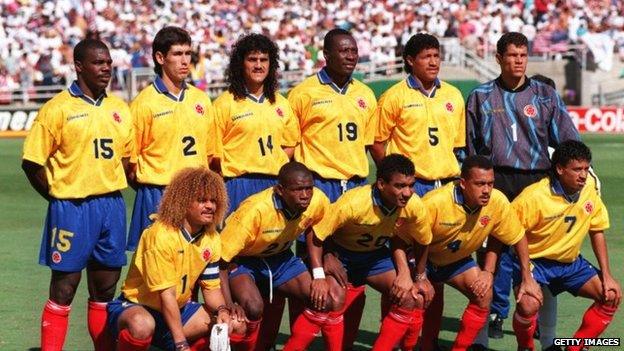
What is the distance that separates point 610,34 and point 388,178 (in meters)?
26.4

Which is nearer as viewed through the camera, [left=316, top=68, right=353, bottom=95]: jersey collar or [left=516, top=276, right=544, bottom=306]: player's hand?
[left=516, top=276, right=544, bottom=306]: player's hand

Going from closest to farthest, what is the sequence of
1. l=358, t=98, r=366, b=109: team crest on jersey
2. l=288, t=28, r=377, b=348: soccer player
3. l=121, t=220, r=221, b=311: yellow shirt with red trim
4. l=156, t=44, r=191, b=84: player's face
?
l=121, t=220, r=221, b=311: yellow shirt with red trim → l=156, t=44, r=191, b=84: player's face → l=288, t=28, r=377, b=348: soccer player → l=358, t=98, r=366, b=109: team crest on jersey

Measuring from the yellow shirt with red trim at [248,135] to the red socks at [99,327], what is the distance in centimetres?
157

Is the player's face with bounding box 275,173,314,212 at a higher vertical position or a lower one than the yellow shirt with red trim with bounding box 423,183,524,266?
higher

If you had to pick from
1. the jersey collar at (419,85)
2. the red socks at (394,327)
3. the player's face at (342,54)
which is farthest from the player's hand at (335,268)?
the jersey collar at (419,85)

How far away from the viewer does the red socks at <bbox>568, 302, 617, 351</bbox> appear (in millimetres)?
9305

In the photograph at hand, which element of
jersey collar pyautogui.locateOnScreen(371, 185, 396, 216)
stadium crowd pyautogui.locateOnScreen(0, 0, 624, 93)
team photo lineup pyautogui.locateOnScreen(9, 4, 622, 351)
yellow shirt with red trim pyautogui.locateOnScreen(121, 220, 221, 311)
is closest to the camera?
yellow shirt with red trim pyautogui.locateOnScreen(121, 220, 221, 311)

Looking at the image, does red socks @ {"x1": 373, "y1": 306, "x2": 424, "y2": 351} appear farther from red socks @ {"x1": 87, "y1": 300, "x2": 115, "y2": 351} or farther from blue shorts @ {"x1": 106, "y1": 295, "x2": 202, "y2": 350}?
red socks @ {"x1": 87, "y1": 300, "x2": 115, "y2": 351}

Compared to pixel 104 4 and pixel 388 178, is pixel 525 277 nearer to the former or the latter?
pixel 388 178

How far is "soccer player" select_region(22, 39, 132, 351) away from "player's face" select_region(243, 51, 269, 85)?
4.18ft

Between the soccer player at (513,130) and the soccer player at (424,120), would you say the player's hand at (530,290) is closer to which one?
the soccer player at (513,130)

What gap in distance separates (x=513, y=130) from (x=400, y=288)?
189cm

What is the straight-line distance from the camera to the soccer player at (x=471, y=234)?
359 inches

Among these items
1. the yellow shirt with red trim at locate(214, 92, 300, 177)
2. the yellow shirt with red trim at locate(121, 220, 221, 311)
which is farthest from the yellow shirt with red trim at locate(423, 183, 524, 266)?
the yellow shirt with red trim at locate(121, 220, 221, 311)
